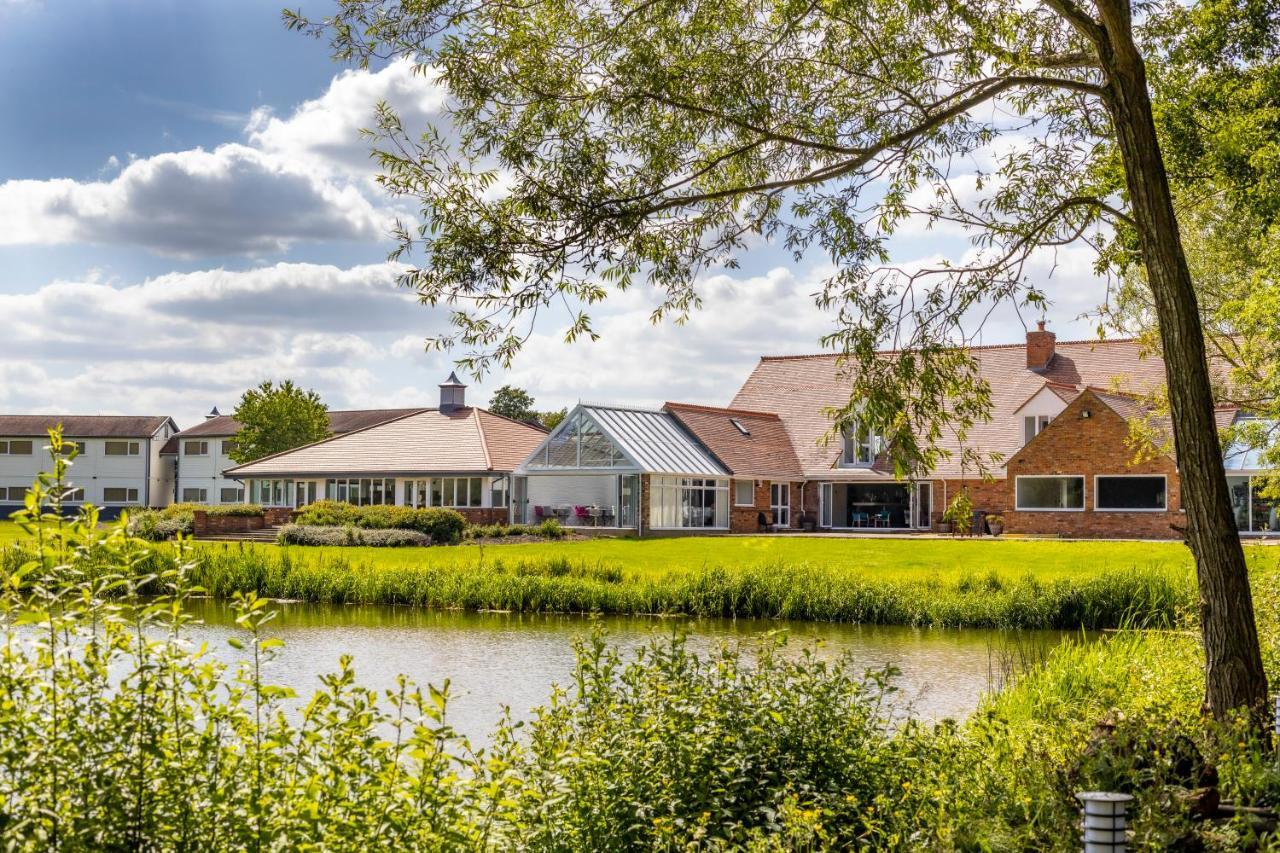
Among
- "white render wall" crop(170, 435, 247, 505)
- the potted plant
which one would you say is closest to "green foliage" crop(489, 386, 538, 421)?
"white render wall" crop(170, 435, 247, 505)

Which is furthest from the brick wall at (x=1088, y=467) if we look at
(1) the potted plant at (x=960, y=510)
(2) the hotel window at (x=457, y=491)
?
(1) the potted plant at (x=960, y=510)

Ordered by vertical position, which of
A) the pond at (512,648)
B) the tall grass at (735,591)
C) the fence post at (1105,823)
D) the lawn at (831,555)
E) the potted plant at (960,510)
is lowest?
the pond at (512,648)

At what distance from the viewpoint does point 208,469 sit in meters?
70.6

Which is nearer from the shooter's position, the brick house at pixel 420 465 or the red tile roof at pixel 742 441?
the red tile roof at pixel 742 441

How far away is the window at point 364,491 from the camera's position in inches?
1825

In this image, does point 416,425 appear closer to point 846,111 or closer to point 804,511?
point 804,511

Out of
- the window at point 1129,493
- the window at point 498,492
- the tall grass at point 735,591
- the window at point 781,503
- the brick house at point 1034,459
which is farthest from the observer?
the window at point 781,503

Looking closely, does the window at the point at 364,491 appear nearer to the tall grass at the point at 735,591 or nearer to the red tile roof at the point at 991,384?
the red tile roof at the point at 991,384

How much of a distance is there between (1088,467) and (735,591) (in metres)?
20.7

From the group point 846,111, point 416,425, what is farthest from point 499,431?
point 846,111

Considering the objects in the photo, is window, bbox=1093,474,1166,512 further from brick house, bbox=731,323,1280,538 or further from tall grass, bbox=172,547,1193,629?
tall grass, bbox=172,547,1193,629

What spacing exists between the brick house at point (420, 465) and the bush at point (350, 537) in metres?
7.82

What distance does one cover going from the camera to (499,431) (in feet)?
157

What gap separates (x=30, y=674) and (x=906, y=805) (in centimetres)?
444
